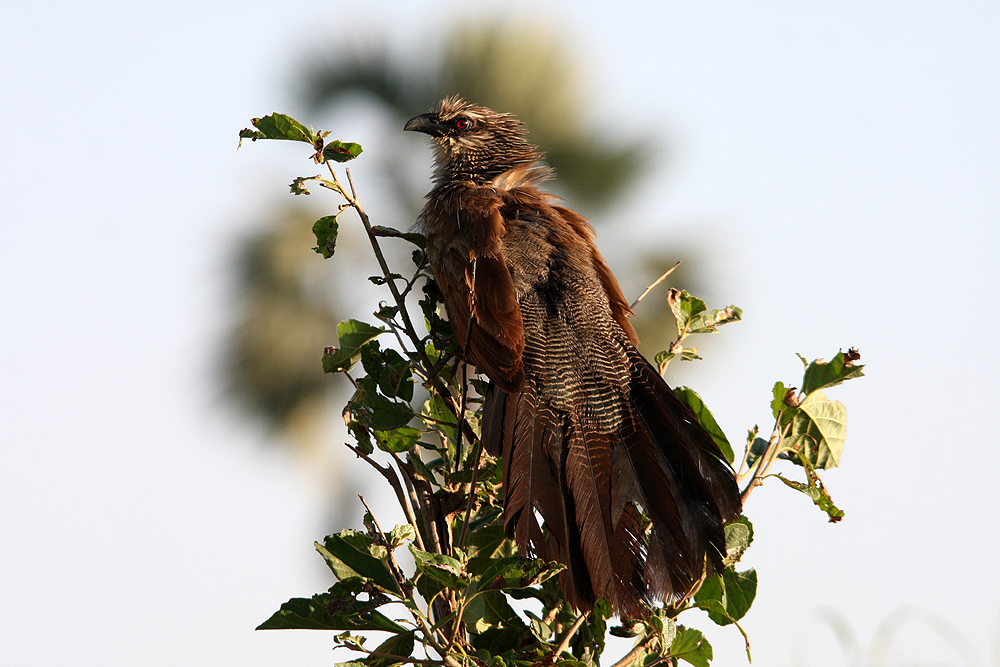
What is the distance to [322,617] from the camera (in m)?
1.79

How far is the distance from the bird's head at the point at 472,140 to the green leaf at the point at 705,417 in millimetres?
1480

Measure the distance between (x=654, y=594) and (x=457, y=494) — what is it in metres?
0.49

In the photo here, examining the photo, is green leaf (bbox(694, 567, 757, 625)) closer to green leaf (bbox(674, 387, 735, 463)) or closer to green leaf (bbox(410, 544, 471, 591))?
green leaf (bbox(674, 387, 735, 463))

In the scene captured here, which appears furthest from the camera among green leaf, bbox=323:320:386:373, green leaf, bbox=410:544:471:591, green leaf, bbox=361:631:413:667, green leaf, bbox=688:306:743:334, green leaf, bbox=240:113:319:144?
green leaf, bbox=688:306:743:334

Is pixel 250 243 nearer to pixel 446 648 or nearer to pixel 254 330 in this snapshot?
pixel 254 330

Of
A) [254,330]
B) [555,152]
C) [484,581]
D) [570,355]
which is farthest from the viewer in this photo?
[555,152]

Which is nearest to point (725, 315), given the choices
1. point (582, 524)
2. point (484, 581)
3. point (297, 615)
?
point (582, 524)

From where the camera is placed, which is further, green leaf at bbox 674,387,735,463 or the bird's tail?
green leaf at bbox 674,387,735,463

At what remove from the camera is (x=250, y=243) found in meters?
7.07

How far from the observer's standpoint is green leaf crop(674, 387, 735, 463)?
2.04 metres

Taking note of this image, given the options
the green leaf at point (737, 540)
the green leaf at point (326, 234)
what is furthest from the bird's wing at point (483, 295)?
the green leaf at point (737, 540)

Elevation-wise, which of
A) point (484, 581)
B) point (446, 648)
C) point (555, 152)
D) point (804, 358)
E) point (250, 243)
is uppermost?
point (555, 152)

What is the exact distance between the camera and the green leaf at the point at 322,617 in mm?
1763

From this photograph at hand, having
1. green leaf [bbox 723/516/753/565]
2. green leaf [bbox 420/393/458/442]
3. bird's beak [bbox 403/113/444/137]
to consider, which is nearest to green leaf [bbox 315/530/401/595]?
green leaf [bbox 420/393/458/442]
